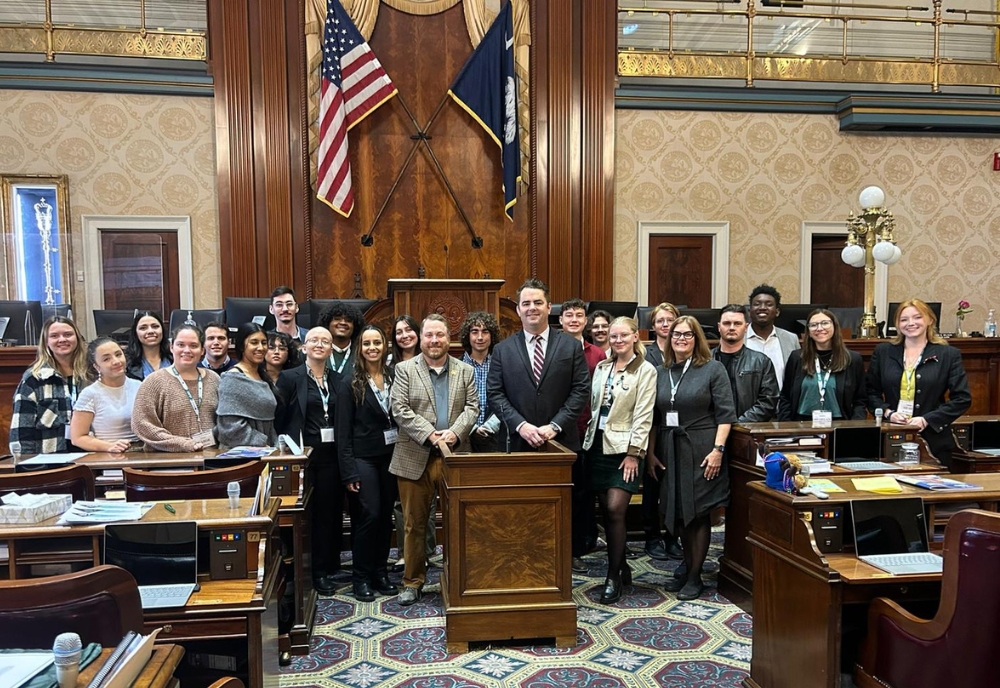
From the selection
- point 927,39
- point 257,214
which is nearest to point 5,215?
point 257,214

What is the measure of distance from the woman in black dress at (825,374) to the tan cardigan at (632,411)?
3.32 ft

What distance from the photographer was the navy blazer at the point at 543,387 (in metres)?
3.79

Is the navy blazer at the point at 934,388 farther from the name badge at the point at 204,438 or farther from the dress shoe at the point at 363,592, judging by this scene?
the name badge at the point at 204,438

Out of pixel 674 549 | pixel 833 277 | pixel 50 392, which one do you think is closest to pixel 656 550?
pixel 674 549

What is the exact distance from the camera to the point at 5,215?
7461 mm

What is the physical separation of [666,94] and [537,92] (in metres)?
1.55

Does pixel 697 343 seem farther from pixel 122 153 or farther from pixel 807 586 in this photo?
pixel 122 153

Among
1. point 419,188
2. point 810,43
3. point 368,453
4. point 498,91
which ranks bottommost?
point 368,453

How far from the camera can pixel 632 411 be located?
3.87 m

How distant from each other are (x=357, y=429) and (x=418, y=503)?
0.53 meters

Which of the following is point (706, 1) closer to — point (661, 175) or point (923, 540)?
point (661, 175)

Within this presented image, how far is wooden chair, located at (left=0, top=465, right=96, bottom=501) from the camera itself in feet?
8.83

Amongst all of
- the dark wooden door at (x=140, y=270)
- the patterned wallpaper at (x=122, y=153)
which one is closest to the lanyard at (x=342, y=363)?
the patterned wallpaper at (x=122, y=153)

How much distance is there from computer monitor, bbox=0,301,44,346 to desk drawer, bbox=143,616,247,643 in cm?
472
